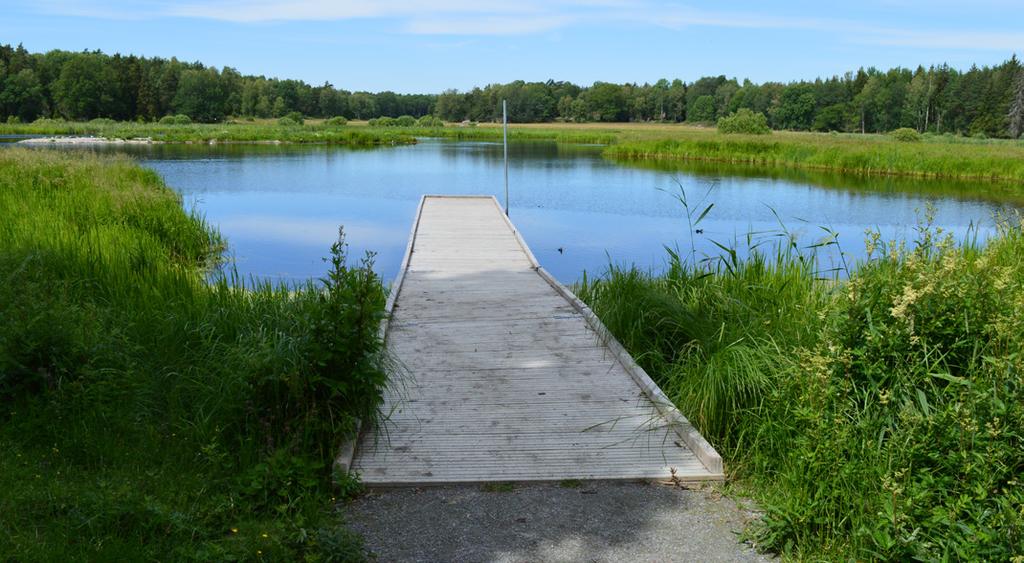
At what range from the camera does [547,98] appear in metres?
111

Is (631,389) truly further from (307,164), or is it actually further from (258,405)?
A: (307,164)

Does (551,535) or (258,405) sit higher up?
(258,405)

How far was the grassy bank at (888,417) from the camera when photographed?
2.78m

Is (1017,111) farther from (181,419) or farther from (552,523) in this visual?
(181,419)

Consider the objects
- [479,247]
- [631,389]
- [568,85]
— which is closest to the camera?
[631,389]

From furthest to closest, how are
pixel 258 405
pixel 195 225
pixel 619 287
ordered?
pixel 195 225 → pixel 619 287 → pixel 258 405

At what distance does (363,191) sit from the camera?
22469mm

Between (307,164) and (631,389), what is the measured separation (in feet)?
96.9

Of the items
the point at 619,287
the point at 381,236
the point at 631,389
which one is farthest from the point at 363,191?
the point at 631,389

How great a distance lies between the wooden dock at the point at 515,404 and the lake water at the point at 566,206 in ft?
8.58

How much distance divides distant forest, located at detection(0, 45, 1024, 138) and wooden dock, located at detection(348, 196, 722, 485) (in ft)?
253

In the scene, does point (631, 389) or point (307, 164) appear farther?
point (307, 164)

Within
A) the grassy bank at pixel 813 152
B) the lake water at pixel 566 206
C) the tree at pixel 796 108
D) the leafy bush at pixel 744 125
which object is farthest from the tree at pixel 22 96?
the tree at pixel 796 108

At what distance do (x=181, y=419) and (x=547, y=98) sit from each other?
11033cm
